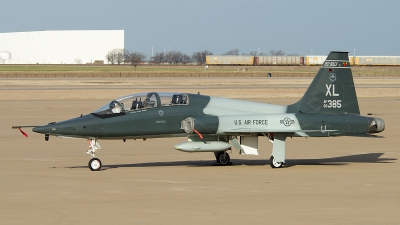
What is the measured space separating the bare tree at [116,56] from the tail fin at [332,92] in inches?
6598

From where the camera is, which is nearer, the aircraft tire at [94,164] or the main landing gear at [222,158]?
the aircraft tire at [94,164]

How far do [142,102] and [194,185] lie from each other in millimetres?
3764

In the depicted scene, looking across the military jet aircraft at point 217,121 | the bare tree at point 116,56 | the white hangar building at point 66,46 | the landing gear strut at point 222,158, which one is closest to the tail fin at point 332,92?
the military jet aircraft at point 217,121

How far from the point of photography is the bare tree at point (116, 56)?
185 meters

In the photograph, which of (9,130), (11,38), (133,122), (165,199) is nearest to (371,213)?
(165,199)

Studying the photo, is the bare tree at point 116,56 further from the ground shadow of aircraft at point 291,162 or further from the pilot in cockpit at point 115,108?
the pilot in cockpit at point 115,108

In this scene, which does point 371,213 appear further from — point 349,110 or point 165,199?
point 349,110

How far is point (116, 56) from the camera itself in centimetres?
18650

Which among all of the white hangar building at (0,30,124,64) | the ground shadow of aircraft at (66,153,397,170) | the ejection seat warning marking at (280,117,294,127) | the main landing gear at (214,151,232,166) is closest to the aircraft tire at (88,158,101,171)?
the ground shadow of aircraft at (66,153,397,170)

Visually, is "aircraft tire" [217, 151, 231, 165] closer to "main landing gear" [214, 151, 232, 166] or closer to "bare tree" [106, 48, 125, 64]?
"main landing gear" [214, 151, 232, 166]

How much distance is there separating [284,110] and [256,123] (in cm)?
124

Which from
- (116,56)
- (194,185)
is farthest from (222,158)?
(116,56)

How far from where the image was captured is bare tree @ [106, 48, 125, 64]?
185000mm

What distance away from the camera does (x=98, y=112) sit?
18.2 meters
